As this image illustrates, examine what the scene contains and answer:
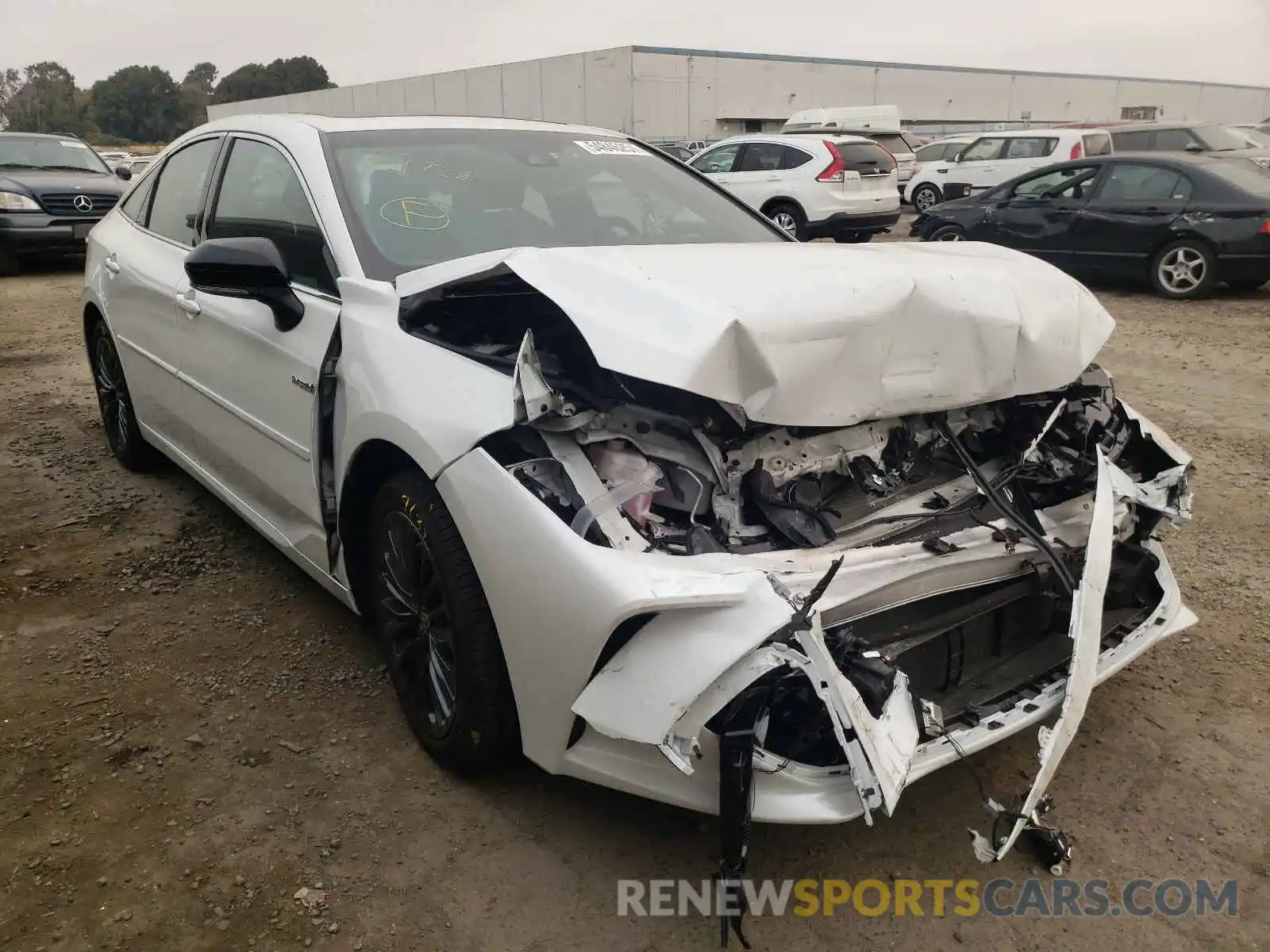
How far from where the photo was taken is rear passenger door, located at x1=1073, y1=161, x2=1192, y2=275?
29.9 ft

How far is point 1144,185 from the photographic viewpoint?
9.36 meters

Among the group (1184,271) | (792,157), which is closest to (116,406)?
(1184,271)

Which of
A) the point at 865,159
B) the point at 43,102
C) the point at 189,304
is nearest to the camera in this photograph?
the point at 189,304

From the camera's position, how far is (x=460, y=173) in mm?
3119

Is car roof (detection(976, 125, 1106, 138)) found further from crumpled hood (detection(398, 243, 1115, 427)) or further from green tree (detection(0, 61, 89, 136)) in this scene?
green tree (detection(0, 61, 89, 136))

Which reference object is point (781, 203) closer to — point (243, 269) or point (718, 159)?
point (718, 159)

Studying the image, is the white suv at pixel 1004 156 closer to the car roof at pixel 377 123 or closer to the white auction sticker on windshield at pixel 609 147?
the white auction sticker on windshield at pixel 609 147

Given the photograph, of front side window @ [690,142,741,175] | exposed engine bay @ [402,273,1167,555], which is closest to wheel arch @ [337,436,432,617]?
exposed engine bay @ [402,273,1167,555]

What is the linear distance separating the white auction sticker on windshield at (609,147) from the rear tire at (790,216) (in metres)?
10.0

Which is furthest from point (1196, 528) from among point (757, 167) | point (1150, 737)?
point (757, 167)

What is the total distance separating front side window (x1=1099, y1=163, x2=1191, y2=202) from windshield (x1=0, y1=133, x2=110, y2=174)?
12.7 m

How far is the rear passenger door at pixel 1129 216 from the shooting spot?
9.12 m

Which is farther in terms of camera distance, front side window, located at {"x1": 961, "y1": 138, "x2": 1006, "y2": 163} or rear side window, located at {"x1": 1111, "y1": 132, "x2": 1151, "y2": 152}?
front side window, located at {"x1": 961, "y1": 138, "x2": 1006, "y2": 163}

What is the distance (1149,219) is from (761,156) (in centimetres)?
610
